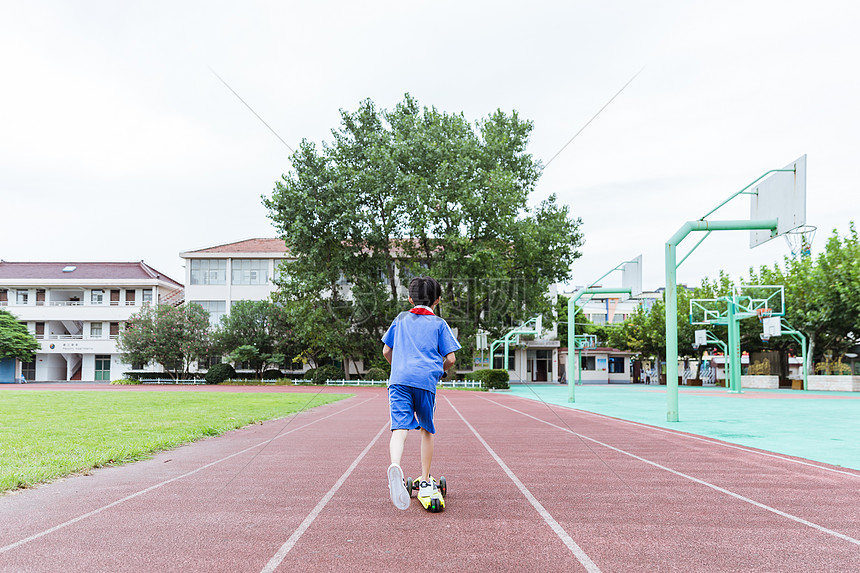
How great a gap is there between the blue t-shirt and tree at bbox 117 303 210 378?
44.2 metres

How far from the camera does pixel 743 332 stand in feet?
164

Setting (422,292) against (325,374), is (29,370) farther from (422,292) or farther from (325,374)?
(422,292)

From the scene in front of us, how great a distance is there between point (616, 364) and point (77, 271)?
5370cm

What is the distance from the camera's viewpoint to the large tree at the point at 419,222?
38.2 m

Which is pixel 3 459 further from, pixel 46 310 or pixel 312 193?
pixel 46 310

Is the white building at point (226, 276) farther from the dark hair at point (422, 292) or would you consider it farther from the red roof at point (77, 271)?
the dark hair at point (422, 292)

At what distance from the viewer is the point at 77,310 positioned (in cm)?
5659

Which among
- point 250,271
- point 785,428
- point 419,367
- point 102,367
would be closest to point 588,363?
point 250,271

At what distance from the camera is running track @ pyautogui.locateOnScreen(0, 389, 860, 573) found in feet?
13.2

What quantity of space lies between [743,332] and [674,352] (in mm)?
39269

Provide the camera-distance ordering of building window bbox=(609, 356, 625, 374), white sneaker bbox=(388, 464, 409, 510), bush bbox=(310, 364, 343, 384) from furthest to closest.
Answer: building window bbox=(609, 356, 625, 374) → bush bbox=(310, 364, 343, 384) → white sneaker bbox=(388, 464, 409, 510)

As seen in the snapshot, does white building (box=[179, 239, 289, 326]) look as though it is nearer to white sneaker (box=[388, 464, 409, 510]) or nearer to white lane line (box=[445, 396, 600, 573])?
white lane line (box=[445, 396, 600, 573])

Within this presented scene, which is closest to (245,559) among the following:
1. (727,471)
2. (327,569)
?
(327,569)

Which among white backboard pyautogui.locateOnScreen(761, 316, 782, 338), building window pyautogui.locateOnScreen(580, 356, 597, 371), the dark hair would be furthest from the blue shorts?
building window pyautogui.locateOnScreen(580, 356, 597, 371)
